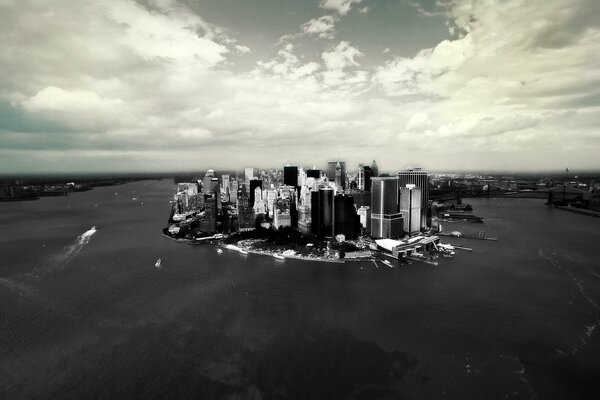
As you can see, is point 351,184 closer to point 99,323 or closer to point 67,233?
point 67,233

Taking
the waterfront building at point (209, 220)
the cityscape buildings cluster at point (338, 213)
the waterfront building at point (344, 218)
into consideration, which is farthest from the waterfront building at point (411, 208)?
the waterfront building at point (209, 220)

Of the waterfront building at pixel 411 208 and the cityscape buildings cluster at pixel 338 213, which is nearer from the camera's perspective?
the cityscape buildings cluster at pixel 338 213

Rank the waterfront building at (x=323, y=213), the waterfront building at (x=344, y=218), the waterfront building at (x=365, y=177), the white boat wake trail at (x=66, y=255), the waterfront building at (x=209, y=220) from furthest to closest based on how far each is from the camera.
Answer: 1. the waterfront building at (x=365, y=177)
2. the waterfront building at (x=209, y=220)
3. the waterfront building at (x=323, y=213)
4. the waterfront building at (x=344, y=218)
5. the white boat wake trail at (x=66, y=255)

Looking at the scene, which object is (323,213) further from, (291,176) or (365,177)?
(291,176)

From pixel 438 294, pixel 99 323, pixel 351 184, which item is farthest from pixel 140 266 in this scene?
pixel 351 184

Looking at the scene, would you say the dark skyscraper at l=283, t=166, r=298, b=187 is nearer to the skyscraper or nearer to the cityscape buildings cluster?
the skyscraper

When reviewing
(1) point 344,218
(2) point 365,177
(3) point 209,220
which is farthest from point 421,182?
(3) point 209,220

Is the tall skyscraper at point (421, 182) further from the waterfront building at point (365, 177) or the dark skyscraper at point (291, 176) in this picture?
the dark skyscraper at point (291, 176)
